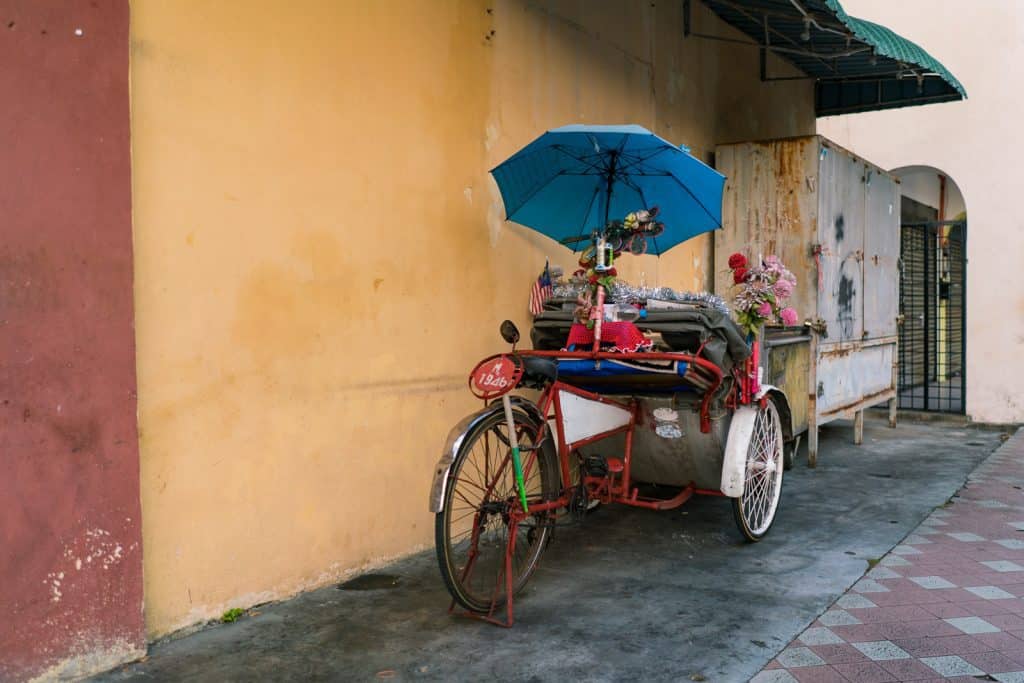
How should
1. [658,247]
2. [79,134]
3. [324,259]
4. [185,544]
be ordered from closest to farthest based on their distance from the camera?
[79,134], [185,544], [324,259], [658,247]

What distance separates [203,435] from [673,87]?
5.62 meters

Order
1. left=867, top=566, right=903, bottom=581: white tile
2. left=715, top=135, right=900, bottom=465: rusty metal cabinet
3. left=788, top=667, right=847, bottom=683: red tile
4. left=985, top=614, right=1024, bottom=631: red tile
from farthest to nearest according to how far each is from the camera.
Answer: left=715, top=135, right=900, bottom=465: rusty metal cabinet → left=867, top=566, right=903, bottom=581: white tile → left=985, top=614, right=1024, bottom=631: red tile → left=788, top=667, right=847, bottom=683: red tile

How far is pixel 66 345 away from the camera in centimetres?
293

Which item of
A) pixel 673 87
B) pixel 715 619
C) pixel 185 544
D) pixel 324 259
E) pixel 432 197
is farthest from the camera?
pixel 673 87

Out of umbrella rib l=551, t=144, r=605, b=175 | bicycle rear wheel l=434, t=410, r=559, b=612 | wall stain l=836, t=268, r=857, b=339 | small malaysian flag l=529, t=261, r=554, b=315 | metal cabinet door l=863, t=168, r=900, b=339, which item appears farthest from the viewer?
metal cabinet door l=863, t=168, r=900, b=339

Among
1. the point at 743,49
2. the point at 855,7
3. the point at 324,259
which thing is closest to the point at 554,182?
the point at 324,259

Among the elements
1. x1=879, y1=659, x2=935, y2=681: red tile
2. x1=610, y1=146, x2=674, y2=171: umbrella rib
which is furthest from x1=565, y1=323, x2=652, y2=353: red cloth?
x1=879, y1=659, x2=935, y2=681: red tile

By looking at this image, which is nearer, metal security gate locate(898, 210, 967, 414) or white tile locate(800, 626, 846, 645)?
white tile locate(800, 626, 846, 645)

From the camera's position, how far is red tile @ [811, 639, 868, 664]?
10.6 feet

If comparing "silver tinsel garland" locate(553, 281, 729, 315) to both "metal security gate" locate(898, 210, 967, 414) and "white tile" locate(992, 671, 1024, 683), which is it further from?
"metal security gate" locate(898, 210, 967, 414)

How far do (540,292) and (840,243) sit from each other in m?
3.77

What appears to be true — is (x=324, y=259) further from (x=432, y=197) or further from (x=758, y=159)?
(x=758, y=159)

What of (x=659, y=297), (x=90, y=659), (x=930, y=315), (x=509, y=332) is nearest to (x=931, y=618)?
(x=659, y=297)

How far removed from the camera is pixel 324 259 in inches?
158
